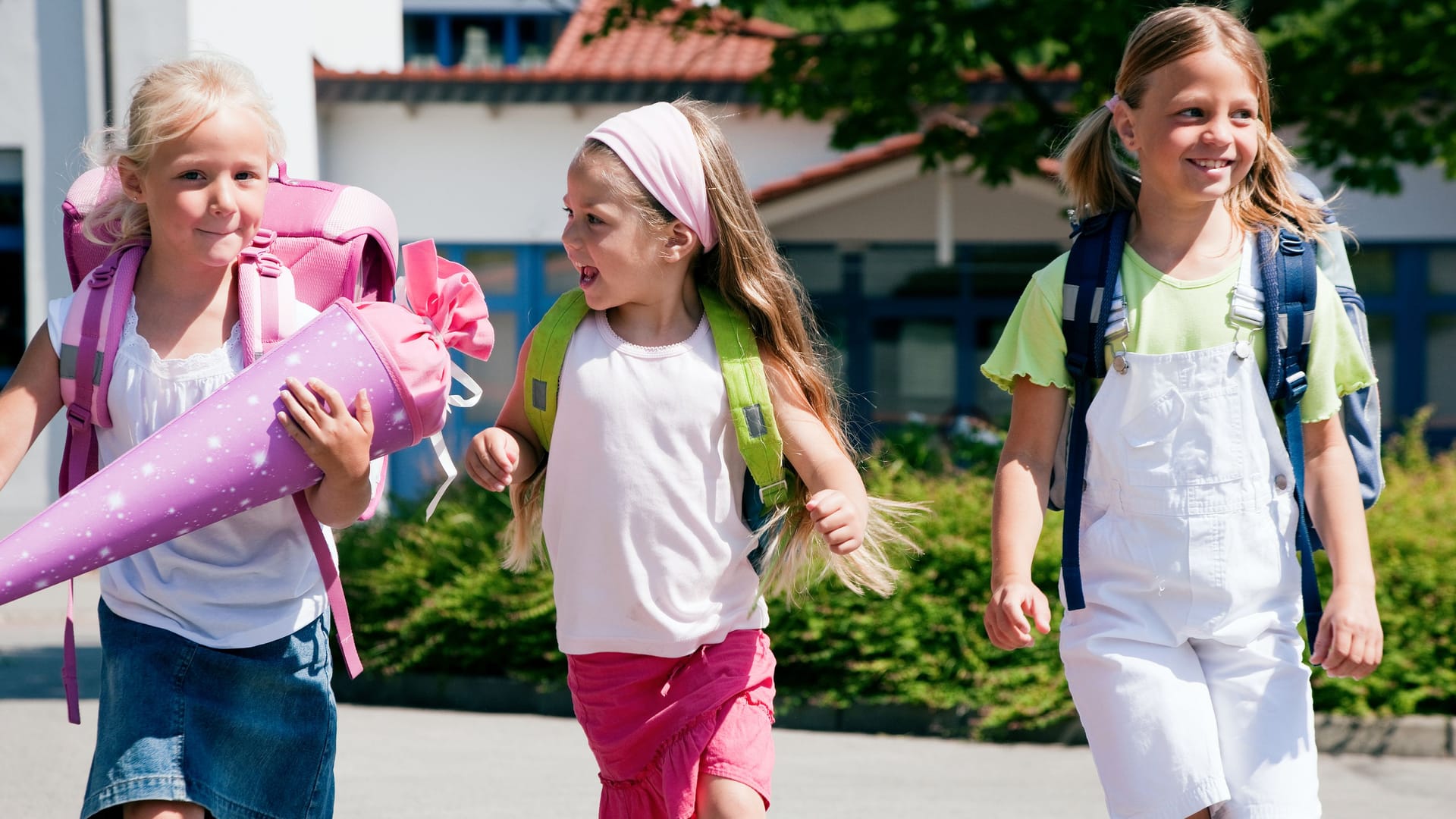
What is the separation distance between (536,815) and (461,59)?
35255 millimetres

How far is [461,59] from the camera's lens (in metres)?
38.5

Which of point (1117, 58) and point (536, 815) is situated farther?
point (1117, 58)

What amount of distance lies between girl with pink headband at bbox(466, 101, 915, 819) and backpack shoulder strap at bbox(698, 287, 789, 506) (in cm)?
3

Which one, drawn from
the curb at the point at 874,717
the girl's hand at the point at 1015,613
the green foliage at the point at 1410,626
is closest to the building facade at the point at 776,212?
the curb at the point at 874,717

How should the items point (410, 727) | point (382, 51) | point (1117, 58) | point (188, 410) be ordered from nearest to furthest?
point (188, 410)
point (410, 727)
point (1117, 58)
point (382, 51)

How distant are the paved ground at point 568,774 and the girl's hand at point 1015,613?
252 cm

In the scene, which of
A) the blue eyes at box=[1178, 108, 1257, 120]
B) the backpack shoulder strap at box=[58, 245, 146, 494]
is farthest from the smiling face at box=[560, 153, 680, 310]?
the blue eyes at box=[1178, 108, 1257, 120]

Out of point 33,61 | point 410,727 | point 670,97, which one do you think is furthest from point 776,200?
point 410,727

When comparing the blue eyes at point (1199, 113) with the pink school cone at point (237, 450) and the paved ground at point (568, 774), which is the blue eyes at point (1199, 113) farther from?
the paved ground at point (568, 774)

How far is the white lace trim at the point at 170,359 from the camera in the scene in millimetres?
2846

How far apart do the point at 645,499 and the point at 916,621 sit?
383 centimetres

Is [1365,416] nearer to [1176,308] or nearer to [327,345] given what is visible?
[1176,308]

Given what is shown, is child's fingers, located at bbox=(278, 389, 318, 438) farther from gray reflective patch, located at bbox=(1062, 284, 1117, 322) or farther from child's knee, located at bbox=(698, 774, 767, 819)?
gray reflective patch, located at bbox=(1062, 284, 1117, 322)

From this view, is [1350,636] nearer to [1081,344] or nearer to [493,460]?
[1081,344]
